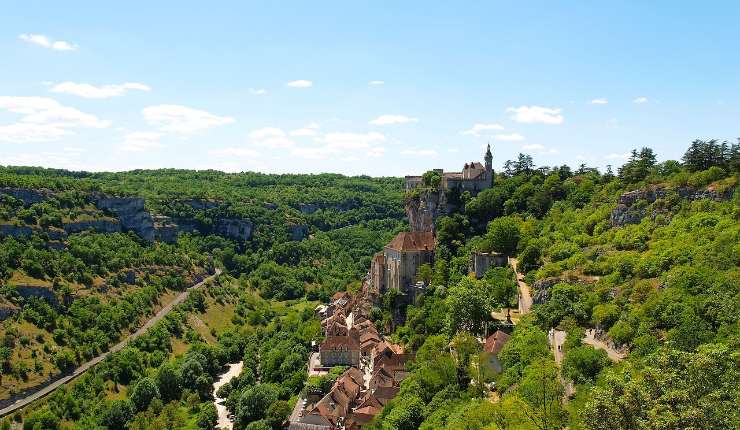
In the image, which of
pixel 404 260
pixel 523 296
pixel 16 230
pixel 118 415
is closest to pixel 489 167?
pixel 404 260

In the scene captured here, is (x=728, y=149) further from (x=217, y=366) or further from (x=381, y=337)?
(x=217, y=366)

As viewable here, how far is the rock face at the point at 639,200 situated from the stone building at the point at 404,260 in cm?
2227

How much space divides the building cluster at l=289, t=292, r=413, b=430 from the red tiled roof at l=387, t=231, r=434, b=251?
10265 millimetres

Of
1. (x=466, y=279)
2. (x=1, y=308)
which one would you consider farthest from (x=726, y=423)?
(x=1, y=308)

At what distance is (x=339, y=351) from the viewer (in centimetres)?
6931

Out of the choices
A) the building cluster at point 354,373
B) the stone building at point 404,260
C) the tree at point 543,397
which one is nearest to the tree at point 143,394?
the building cluster at point 354,373

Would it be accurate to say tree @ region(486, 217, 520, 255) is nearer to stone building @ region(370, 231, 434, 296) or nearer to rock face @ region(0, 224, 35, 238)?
stone building @ region(370, 231, 434, 296)

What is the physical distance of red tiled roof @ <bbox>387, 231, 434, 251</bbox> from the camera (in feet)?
245

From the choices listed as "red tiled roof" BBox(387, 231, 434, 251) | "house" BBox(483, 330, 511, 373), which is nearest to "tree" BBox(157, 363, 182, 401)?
"red tiled roof" BBox(387, 231, 434, 251)

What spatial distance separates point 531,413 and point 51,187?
110 meters

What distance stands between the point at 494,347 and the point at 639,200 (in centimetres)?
2497

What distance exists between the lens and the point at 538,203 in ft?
258

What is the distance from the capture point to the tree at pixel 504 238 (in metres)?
67.8

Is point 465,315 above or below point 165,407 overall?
above
